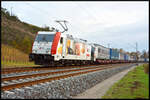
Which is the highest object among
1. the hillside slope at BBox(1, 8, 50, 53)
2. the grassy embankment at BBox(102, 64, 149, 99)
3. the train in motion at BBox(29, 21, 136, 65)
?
the hillside slope at BBox(1, 8, 50, 53)

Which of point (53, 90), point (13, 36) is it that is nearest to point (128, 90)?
point (53, 90)

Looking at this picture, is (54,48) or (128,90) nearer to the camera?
(128,90)

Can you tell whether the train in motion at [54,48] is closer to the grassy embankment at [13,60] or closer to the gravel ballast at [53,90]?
the grassy embankment at [13,60]

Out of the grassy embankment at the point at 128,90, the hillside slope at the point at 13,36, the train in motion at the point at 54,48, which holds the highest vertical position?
the hillside slope at the point at 13,36

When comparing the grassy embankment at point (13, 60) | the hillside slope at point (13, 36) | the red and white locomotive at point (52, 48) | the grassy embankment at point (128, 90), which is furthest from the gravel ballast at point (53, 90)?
the hillside slope at point (13, 36)

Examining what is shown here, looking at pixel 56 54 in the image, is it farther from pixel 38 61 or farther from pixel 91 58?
pixel 91 58

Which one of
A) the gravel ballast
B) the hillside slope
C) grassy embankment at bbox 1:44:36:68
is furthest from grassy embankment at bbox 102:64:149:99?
the hillside slope

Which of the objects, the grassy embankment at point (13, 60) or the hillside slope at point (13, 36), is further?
the hillside slope at point (13, 36)

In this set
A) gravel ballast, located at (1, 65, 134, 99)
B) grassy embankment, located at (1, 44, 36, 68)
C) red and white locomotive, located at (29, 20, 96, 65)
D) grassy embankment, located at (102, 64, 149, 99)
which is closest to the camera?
gravel ballast, located at (1, 65, 134, 99)

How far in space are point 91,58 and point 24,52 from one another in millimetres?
15203

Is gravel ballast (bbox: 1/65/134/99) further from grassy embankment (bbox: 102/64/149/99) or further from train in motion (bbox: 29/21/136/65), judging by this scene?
train in motion (bbox: 29/21/136/65)

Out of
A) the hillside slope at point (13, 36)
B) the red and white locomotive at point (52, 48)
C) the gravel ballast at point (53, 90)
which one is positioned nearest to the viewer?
the gravel ballast at point (53, 90)

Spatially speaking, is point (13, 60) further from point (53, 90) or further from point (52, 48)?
point (53, 90)

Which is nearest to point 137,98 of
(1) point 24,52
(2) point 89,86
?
(2) point 89,86
